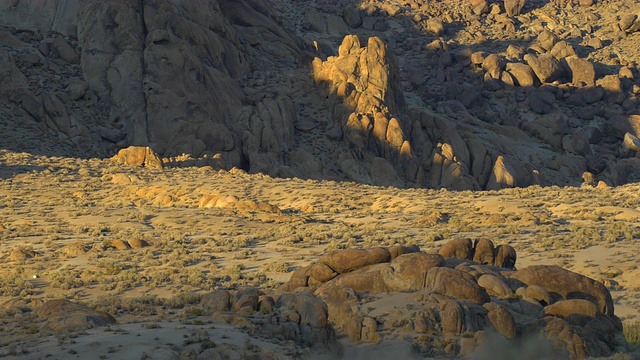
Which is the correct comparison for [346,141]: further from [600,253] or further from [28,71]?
[600,253]

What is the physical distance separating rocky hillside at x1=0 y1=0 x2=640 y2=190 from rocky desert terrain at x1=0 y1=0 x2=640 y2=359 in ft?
0.76

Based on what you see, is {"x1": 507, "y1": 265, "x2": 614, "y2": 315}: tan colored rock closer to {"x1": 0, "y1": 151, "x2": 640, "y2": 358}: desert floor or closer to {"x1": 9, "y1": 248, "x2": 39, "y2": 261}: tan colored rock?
{"x1": 0, "y1": 151, "x2": 640, "y2": 358}: desert floor

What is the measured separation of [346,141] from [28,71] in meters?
26.1

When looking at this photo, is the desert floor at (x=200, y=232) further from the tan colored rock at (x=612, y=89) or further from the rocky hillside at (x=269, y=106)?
the tan colored rock at (x=612, y=89)

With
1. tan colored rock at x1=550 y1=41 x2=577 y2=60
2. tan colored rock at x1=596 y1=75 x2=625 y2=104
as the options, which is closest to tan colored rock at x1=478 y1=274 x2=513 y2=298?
tan colored rock at x1=596 y1=75 x2=625 y2=104

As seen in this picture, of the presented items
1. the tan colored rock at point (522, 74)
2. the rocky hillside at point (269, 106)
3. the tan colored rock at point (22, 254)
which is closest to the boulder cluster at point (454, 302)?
the tan colored rock at point (22, 254)

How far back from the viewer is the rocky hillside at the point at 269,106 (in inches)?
2378

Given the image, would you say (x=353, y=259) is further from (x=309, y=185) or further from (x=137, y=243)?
(x=309, y=185)

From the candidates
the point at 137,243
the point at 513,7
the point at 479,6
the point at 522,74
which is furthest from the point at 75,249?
the point at 513,7

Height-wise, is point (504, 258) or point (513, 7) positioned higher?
point (513, 7)

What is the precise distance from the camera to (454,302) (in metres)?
18.1

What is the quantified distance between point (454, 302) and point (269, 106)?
50.1 metres

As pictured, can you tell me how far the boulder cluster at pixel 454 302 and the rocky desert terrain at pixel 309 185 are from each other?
6 cm

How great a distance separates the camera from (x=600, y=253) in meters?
28.3
